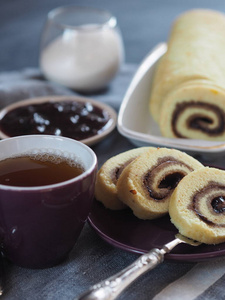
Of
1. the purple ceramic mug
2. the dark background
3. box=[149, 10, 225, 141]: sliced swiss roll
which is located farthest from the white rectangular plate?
the dark background

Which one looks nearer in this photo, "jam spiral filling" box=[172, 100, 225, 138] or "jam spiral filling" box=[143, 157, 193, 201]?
"jam spiral filling" box=[143, 157, 193, 201]

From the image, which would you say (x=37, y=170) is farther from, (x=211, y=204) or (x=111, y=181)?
(x=211, y=204)

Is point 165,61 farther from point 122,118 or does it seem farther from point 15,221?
point 15,221

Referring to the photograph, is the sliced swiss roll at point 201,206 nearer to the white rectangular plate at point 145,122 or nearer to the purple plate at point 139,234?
the purple plate at point 139,234

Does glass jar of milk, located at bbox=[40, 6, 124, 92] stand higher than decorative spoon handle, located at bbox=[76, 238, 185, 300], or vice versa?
decorative spoon handle, located at bbox=[76, 238, 185, 300]

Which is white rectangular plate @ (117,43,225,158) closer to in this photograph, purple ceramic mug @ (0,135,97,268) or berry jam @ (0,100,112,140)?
berry jam @ (0,100,112,140)

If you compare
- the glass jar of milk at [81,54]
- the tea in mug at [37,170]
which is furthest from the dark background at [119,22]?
the tea in mug at [37,170]

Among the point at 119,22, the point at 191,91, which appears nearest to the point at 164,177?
the point at 191,91
